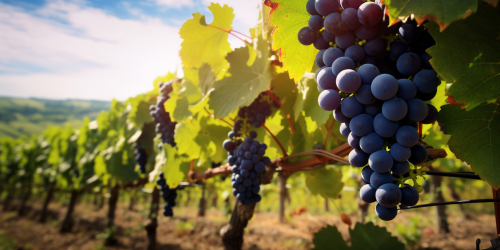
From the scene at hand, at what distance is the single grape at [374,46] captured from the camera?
2.19 ft

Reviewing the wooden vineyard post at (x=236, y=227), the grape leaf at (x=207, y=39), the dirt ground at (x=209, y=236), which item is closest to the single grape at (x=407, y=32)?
the grape leaf at (x=207, y=39)

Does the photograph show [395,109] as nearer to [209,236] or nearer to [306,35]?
[306,35]

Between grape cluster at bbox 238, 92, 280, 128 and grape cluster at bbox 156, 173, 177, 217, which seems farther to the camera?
Answer: grape cluster at bbox 156, 173, 177, 217

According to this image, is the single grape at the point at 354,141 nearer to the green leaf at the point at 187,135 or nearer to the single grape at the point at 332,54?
the single grape at the point at 332,54

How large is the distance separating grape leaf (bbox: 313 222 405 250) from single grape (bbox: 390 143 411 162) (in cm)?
140

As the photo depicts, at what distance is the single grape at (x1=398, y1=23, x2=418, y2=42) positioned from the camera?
2.07ft

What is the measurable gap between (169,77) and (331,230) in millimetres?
2237

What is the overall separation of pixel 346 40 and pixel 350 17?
59mm

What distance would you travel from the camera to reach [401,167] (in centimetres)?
57

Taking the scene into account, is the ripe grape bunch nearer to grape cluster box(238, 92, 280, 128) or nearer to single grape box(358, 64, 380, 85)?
single grape box(358, 64, 380, 85)

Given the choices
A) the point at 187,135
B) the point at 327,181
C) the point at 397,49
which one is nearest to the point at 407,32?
the point at 397,49

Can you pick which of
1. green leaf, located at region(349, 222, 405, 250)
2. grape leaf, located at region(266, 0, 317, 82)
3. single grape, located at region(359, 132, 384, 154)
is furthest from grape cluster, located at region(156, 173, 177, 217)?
single grape, located at region(359, 132, 384, 154)

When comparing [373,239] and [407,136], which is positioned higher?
[407,136]

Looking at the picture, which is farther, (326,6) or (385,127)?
(326,6)
